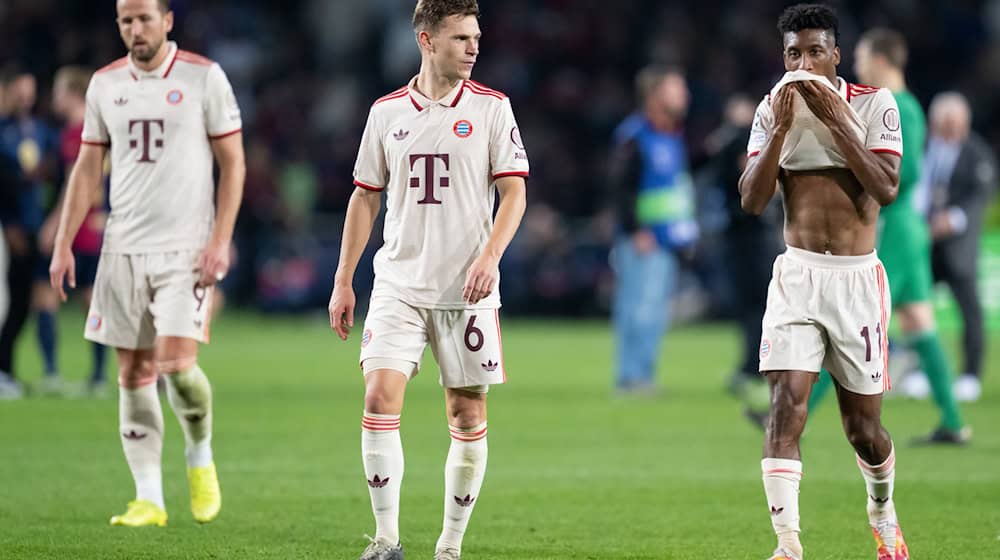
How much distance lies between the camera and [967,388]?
12703mm

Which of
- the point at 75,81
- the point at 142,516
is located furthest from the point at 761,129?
the point at 75,81

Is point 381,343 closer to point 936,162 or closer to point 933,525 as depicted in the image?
point 933,525

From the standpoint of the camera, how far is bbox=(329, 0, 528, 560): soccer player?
596cm

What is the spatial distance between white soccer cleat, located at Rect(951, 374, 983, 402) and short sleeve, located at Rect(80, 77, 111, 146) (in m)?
8.11

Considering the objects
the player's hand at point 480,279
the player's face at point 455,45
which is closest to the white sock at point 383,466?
the player's hand at point 480,279

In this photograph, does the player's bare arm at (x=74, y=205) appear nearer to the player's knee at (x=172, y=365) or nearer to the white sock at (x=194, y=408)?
the player's knee at (x=172, y=365)

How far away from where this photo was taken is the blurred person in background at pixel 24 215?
12773 mm

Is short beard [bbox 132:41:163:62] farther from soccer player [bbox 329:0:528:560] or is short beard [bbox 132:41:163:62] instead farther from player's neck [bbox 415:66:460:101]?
player's neck [bbox 415:66:460:101]

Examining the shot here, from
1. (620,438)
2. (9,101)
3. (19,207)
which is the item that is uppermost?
(9,101)

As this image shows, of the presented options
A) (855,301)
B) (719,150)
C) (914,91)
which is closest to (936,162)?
(719,150)

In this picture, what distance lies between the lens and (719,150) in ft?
42.4

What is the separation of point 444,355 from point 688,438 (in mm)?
4645

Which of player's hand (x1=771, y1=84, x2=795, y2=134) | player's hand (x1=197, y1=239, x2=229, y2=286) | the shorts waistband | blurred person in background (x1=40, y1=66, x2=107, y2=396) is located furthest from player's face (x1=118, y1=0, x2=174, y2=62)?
blurred person in background (x1=40, y1=66, x2=107, y2=396)

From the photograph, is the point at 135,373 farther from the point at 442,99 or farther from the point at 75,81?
the point at 75,81
